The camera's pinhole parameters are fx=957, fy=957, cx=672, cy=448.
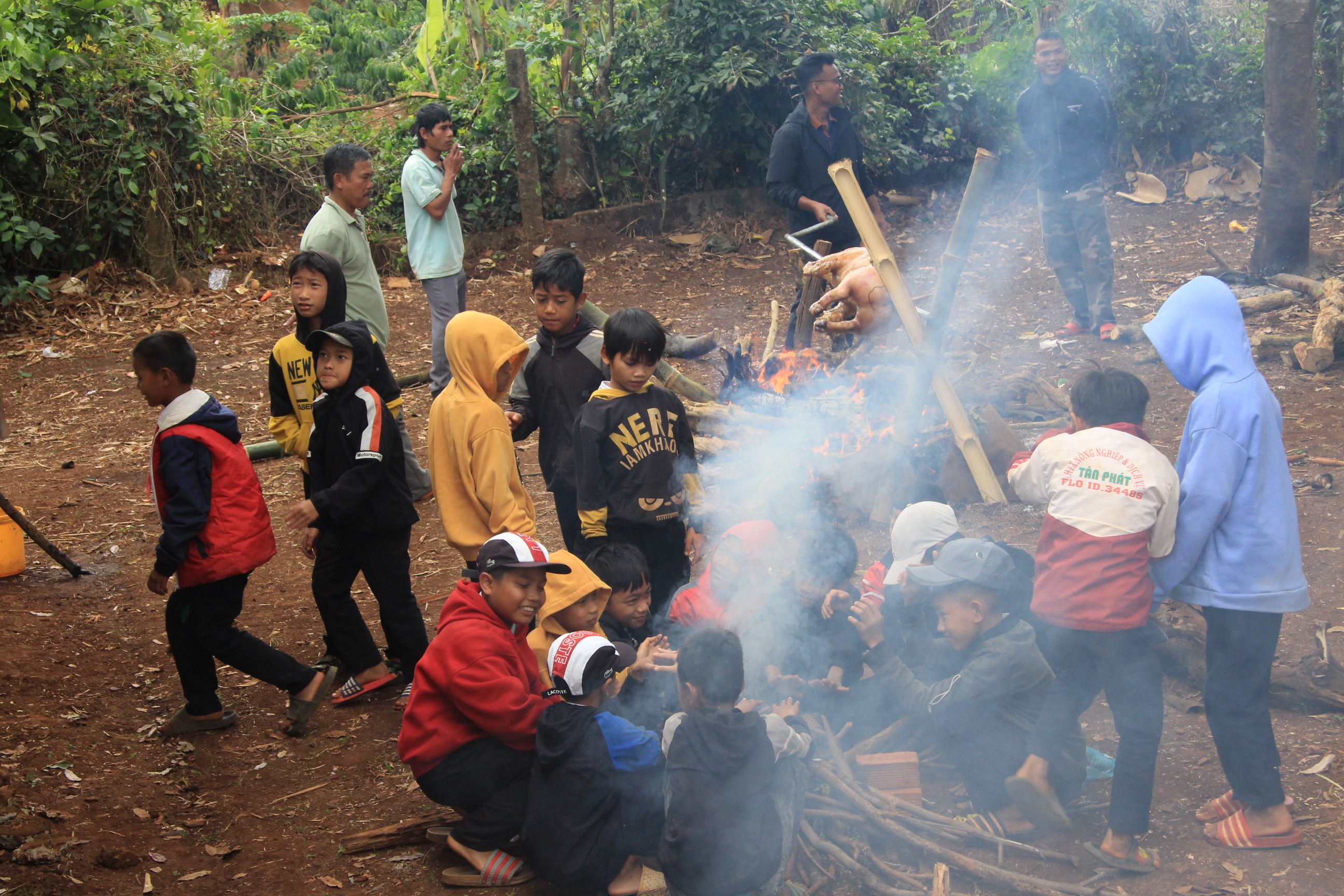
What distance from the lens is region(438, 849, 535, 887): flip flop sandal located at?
3.27 meters

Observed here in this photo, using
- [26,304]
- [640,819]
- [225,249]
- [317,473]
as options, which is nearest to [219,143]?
[225,249]

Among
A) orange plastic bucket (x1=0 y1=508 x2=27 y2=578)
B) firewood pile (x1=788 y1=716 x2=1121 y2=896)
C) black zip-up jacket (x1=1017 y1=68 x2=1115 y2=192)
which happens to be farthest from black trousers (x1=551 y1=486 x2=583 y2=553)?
black zip-up jacket (x1=1017 y1=68 x2=1115 y2=192)

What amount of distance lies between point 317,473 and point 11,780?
165 centimetres

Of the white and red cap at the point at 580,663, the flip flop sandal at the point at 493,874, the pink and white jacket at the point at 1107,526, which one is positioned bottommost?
the flip flop sandal at the point at 493,874

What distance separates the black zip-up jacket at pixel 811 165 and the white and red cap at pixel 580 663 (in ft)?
14.9

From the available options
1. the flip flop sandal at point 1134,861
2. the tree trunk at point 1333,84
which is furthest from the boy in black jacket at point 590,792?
the tree trunk at point 1333,84

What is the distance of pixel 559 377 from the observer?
4551 millimetres

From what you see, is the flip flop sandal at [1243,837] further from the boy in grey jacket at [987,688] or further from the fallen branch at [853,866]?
the fallen branch at [853,866]

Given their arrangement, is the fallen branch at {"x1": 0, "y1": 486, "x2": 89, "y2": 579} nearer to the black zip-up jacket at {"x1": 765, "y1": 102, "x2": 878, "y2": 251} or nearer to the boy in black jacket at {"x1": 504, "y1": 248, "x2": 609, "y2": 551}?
the boy in black jacket at {"x1": 504, "y1": 248, "x2": 609, "y2": 551}

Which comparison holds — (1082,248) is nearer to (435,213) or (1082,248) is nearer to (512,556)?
(435,213)

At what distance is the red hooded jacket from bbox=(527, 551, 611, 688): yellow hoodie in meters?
0.26

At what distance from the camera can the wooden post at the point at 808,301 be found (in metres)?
6.42

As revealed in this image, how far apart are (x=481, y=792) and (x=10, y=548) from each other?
3.97m

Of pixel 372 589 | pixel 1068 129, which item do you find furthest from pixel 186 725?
pixel 1068 129
